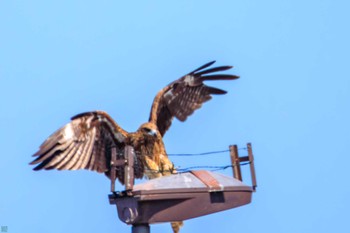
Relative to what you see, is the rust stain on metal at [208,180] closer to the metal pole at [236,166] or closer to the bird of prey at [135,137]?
the metal pole at [236,166]

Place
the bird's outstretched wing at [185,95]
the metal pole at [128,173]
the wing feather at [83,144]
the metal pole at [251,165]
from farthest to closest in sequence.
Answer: the bird's outstretched wing at [185,95] → the wing feather at [83,144] → the metal pole at [251,165] → the metal pole at [128,173]

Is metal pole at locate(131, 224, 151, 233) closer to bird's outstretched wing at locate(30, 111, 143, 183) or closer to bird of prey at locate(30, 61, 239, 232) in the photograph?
bird of prey at locate(30, 61, 239, 232)

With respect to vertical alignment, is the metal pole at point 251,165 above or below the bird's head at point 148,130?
below

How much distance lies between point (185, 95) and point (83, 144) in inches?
69.6

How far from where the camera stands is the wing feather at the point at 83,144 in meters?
5.58

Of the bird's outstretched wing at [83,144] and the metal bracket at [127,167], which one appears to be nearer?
the metal bracket at [127,167]

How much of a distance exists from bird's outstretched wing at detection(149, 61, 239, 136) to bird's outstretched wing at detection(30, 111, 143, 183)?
94cm

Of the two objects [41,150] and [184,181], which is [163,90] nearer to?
[41,150]

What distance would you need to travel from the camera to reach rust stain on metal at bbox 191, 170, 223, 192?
3.71 metres

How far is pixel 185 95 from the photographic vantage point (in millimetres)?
7430

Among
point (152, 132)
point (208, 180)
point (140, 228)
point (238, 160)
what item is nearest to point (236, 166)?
point (238, 160)

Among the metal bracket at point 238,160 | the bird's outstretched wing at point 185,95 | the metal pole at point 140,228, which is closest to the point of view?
the metal pole at point 140,228

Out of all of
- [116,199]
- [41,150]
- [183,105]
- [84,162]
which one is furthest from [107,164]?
[116,199]

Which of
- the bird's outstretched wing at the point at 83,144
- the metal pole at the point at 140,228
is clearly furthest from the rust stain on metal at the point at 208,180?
the bird's outstretched wing at the point at 83,144
